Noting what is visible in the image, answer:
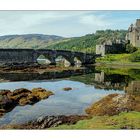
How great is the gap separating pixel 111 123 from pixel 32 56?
1422 inches

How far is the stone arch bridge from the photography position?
4581 cm

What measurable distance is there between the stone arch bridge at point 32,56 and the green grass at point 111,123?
29717mm

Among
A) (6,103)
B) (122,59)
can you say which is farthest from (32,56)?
(6,103)

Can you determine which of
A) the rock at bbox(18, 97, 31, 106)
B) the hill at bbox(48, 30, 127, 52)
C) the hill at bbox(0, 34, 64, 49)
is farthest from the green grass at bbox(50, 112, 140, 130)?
the hill at bbox(48, 30, 127, 52)

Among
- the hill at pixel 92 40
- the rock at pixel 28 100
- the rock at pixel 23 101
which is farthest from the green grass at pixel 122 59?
the rock at pixel 23 101

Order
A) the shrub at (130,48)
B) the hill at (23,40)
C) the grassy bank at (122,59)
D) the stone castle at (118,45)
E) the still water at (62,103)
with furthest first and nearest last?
the hill at (23,40), the stone castle at (118,45), the shrub at (130,48), the grassy bank at (122,59), the still water at (62,103)

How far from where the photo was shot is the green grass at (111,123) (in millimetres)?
14659

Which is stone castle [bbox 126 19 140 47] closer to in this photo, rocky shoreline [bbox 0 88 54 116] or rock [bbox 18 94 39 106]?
rocky shoreline [bbox 0 88 54 116]

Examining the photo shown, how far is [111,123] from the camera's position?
1497 centimetres

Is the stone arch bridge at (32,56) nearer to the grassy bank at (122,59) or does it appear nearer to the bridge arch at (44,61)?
the bridge arch at (44,61)

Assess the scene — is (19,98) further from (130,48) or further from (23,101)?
(130,48)
